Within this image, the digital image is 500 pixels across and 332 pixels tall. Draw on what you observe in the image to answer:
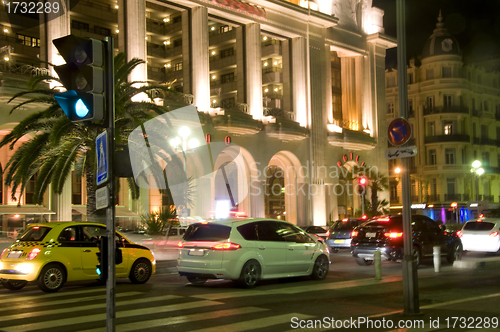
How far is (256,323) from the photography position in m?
8.56

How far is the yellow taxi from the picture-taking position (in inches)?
496

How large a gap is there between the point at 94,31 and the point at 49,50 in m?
24.4

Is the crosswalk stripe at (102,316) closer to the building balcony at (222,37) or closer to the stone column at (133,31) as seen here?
the stone column at (133,31)

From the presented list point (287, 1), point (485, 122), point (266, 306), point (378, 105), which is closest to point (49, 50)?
point (287, 1)

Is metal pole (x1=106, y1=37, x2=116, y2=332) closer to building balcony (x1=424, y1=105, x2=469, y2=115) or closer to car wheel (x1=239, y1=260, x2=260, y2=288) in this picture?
car wheel (x1=239, y1=260, x2=260, y2=288)

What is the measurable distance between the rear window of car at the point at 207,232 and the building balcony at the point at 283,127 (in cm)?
2924

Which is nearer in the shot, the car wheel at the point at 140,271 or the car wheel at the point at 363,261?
the car wheel at the point at 140,271

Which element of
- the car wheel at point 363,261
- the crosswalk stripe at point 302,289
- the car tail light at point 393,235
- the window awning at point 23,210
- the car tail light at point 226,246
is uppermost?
the window awning at point 23,210

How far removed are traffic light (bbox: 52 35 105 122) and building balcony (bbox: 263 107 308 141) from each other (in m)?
36.3

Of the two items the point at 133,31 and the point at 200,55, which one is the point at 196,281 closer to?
the point at 133,31

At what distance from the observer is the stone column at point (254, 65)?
42.2 metres

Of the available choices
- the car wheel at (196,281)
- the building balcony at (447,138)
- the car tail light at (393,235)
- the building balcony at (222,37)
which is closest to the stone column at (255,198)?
the building balcony at (222,37)

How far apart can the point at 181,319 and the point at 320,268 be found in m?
6.38

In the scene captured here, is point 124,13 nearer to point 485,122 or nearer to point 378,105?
point 378,105
